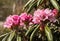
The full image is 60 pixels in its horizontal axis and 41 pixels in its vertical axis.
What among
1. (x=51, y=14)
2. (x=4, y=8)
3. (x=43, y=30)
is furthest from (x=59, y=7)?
(x=4, y=8)

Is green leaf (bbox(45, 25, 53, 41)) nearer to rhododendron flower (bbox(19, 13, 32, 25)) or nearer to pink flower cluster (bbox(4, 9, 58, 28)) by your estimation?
pink flower cluster (bbox(4, 9, 58, 28))

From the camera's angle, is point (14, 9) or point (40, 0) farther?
point (14, 9)

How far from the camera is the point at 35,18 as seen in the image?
2002mm

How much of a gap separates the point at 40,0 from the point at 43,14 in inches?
6.0

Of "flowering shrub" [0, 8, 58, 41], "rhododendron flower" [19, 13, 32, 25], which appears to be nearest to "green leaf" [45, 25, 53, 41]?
"flowering shrub" [0, 8, 58, 41]

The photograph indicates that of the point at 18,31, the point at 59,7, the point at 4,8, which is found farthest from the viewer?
the point at 4,8

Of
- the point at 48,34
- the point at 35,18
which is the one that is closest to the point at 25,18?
the point at 35,18

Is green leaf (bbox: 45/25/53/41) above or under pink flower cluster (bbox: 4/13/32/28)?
under

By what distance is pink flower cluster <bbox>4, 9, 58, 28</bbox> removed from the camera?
1.97 metres

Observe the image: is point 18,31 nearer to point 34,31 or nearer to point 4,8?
point 34,31

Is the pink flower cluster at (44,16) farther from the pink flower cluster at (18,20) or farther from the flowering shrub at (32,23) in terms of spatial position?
the pink flower cluster at (18,20)

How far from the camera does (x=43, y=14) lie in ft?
6.47

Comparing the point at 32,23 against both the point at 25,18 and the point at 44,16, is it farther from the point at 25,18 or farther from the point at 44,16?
the point at 44,16

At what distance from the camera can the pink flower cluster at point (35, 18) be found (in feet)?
6.45
